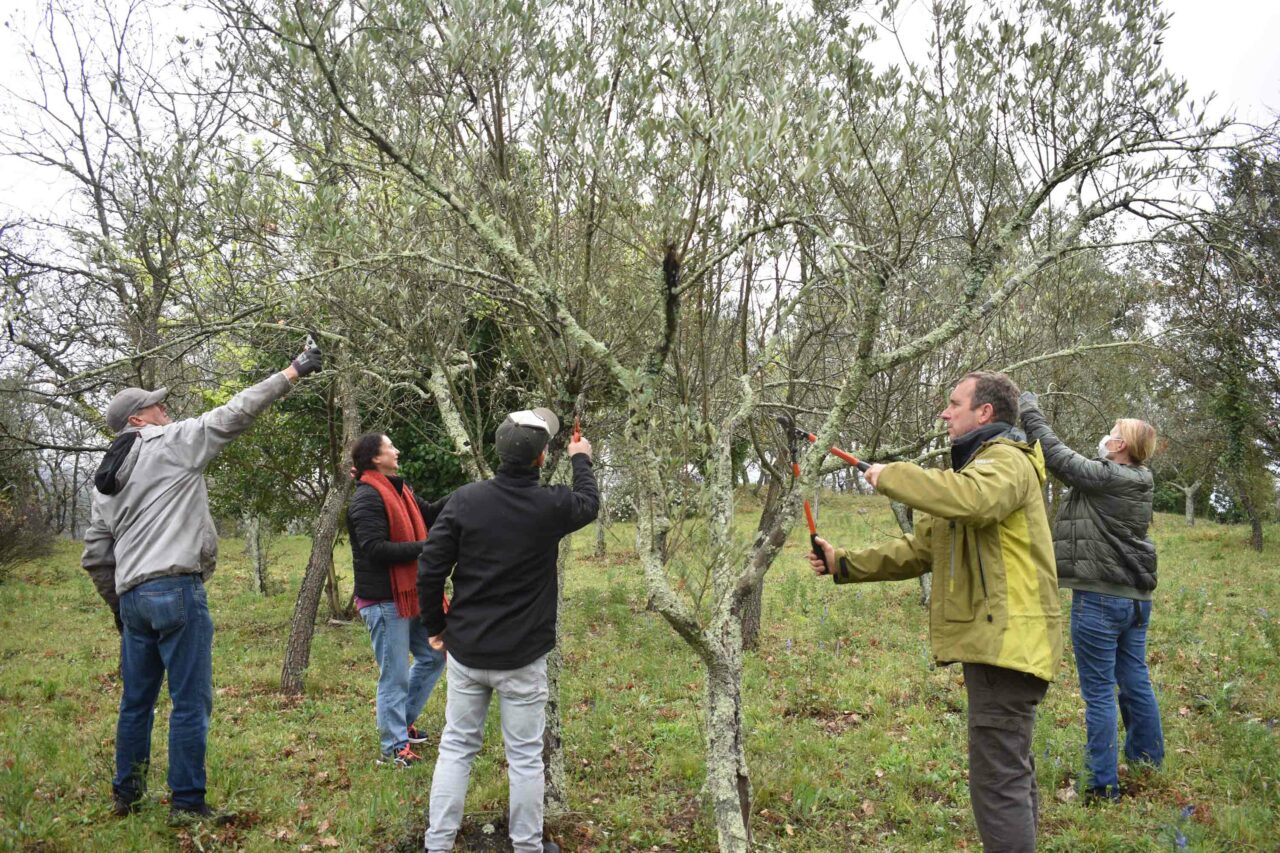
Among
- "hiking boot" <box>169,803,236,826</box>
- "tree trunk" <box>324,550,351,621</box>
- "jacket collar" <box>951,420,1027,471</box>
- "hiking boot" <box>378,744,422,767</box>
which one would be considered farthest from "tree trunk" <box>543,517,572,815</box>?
"tree trunk" <box>324,550,351,621</box>

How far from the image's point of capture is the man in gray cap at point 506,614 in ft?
13.3

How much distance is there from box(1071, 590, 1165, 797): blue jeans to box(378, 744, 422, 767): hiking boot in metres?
4.69

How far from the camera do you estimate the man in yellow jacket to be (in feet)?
11.1

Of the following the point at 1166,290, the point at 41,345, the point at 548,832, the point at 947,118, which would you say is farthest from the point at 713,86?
the point at 1166,290

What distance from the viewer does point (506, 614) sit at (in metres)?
4.05

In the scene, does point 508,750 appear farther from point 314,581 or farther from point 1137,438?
point 314,581

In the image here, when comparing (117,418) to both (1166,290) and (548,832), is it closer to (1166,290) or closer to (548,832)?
(548,832)

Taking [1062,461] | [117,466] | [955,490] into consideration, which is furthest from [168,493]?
[1062,461]

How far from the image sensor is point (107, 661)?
984 cm

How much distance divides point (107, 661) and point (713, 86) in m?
10.2

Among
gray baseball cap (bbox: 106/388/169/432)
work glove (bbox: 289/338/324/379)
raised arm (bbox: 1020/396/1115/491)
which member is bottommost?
raised arm (bbox: 1020/396/1115/491)

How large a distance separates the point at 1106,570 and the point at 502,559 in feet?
12.8

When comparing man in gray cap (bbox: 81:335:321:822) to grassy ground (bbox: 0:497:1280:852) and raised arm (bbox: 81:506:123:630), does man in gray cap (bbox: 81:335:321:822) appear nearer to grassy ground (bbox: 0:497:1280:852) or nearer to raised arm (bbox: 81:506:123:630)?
raised arm (bbox: 81:506:123:630)

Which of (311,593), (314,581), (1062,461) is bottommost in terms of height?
(311,593)
